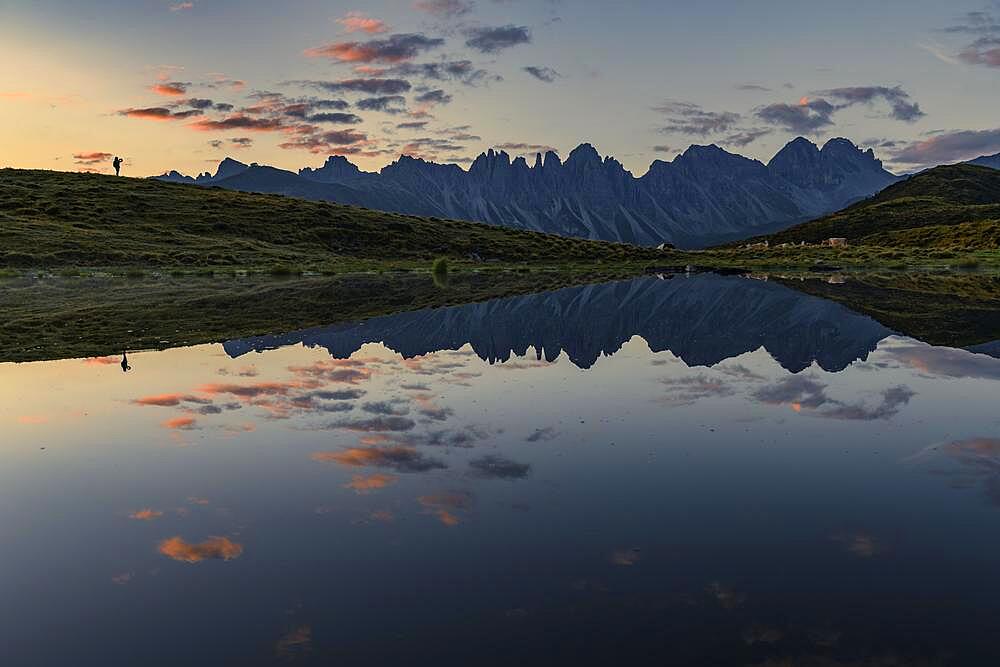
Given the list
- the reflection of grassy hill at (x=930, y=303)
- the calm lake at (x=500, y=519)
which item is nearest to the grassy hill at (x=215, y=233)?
the reflection of grassy hill at (x=930, y=303)

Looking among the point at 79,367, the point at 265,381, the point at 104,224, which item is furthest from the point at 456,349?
the point at 104,224

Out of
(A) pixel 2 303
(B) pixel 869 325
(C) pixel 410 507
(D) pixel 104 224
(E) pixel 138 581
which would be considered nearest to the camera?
(E) pixel 138 581

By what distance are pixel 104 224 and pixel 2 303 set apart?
310ft

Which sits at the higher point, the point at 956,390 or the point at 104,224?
the point at 104,224

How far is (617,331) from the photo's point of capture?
129 ft

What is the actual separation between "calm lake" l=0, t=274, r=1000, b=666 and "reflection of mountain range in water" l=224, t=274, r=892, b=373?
21.9 feet

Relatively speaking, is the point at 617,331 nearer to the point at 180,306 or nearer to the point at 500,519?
the point at 500,519

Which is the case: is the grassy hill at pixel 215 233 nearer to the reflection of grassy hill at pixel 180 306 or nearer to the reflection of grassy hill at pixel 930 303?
the reflection of grassy hill at pixel 180 306

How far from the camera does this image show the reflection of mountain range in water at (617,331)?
3173cm

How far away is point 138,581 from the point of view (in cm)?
960

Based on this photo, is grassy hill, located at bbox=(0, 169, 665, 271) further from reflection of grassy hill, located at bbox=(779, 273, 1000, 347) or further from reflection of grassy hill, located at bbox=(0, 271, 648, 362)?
reflection of grassy hill, located at bbox=(779, 273, 1000, 347)

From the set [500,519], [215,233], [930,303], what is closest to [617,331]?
[930,303]

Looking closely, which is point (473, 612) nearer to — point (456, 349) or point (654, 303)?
point (456, 349)

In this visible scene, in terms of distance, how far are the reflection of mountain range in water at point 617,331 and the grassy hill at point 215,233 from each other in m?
65.6
